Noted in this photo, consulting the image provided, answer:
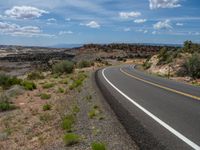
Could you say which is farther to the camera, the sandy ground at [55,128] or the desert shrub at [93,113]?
the desert shrub at [93,113]

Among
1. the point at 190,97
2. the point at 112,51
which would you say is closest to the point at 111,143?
the point at 190,97

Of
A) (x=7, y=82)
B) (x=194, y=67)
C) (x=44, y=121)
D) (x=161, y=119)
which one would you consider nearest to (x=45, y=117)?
(x=44, y=121)

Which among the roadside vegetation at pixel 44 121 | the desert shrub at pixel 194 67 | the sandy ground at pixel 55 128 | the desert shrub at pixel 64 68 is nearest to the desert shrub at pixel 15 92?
the roadside vegetation at pixel 44 121

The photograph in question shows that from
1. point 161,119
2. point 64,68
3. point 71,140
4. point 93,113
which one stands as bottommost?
point 64,68

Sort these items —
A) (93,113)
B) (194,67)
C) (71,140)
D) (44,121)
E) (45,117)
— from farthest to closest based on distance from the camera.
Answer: (194,67)
(45,117)
(44,121)
(93,113)
(71,140)

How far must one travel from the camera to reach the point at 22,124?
49.9ft

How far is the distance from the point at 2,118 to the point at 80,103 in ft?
11.9

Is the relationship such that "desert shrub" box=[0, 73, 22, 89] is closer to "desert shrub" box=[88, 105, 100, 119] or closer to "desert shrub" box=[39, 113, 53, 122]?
"desert shrub" box=[39, 113, 53, 122]

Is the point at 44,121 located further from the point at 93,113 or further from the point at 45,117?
the point at 93,113

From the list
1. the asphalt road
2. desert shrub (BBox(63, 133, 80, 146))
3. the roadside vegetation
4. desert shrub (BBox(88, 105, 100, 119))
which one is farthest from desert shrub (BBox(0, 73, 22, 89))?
desert shrub (BBox(63, 133, 80, 146))

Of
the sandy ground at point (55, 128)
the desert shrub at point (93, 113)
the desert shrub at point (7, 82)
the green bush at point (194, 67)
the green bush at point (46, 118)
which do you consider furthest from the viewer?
the green bush at point (194, 67)

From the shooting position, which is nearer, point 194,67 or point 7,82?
point 7,82

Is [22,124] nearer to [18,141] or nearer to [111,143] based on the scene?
[18,141]

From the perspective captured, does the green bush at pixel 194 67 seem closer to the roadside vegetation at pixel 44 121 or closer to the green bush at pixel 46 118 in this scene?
the roadside vegetation at pixel 44 121
